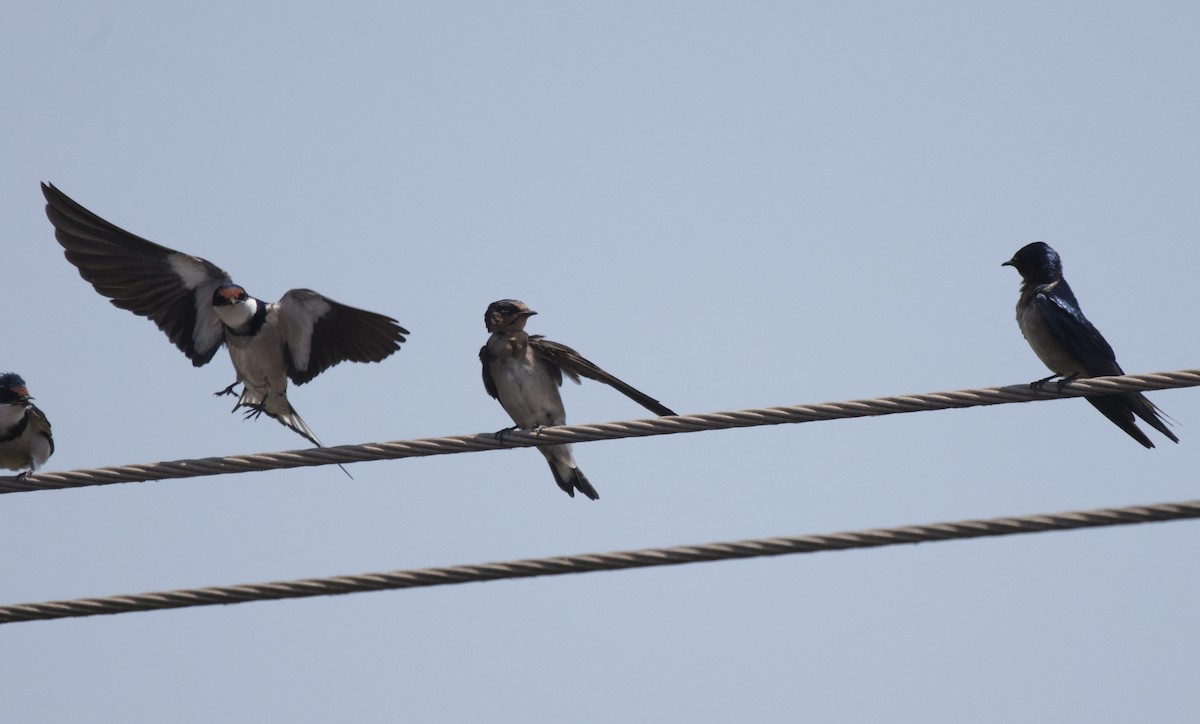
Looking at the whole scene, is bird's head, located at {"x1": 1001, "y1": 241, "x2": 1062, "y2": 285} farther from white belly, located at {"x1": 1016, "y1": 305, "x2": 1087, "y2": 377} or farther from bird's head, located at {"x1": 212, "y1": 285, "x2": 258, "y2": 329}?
bird's head, located at {"x1": 212, "y1": 285, "x2": 258, "y2": 329}

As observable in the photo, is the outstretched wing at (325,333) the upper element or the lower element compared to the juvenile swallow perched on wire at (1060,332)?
upper

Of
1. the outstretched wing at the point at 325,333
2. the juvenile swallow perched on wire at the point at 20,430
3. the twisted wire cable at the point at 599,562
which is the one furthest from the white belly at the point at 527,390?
the twisted wire cable at the point at 599,562

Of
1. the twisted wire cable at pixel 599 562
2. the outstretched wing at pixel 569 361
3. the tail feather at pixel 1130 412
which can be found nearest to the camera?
the twisted wire cable at pixel 599 562

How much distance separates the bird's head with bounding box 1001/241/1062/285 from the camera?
A: 9.00 meters

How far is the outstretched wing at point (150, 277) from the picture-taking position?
9172 millimetres

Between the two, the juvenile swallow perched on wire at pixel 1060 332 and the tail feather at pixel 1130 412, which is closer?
the tail feather at pixel 1130 412

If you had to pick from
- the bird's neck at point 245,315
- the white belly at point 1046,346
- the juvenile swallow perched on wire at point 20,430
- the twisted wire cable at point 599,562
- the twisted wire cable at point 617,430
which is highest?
the bird's neck at point 245,315

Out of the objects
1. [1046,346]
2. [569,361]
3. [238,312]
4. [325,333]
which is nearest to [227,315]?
[238,312]

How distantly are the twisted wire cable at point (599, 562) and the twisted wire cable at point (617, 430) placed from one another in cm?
84

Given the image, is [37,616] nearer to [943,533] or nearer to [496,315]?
[943,533]

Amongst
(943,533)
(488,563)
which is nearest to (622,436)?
(488,563)

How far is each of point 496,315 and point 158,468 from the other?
311 centimetres

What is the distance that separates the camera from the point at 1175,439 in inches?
291

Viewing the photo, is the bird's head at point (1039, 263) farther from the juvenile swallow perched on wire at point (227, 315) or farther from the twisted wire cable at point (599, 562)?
the twisted wire cable at point (599, 562)
